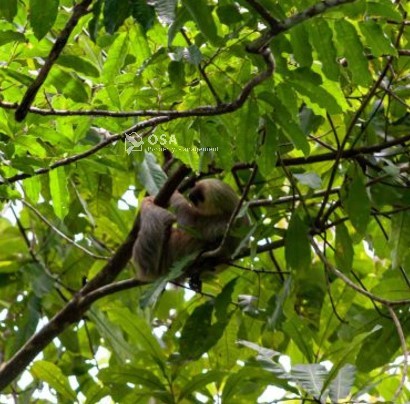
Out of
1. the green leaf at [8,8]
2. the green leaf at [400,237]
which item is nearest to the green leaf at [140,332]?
the green leaf at [400,237]

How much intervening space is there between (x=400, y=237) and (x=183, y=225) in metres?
2.28

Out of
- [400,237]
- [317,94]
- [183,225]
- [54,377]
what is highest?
[317,94]

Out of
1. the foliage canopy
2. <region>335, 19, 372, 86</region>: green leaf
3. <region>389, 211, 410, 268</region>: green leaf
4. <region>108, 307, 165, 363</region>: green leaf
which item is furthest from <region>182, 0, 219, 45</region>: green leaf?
<region>108, 307, 165, 363</region>: green leaf

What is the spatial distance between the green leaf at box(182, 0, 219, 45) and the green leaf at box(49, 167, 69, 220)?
5.30 feet

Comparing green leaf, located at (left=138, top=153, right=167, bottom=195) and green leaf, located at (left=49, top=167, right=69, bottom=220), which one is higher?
green leaf, located at (left=138, top=153, right=167, bottom=195)

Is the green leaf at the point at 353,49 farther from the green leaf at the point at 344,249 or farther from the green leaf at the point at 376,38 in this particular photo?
the green leaf at the point at 344,249

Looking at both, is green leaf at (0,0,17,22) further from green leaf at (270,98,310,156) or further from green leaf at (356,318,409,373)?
green leaf at (356,318,409,373)

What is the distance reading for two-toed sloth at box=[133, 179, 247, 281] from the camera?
22.4 feet

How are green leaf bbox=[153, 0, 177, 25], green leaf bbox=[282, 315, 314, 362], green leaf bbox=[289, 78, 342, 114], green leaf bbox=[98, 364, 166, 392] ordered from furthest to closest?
green leaf bbox=[98, 364, 166, 392]
green leaf bbox=[282, 315, 314, 362]
green leaf bbox=[289, 78, 342, 114]
green leaf bbox=[153, 0, 177, 25]

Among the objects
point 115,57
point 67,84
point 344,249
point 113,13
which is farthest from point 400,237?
point 113,13

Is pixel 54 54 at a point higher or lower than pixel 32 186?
higher

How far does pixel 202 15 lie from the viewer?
3.46m

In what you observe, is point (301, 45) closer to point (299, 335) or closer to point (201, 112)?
point (201, 112)

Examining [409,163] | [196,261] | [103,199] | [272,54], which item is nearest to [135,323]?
[196,261]
